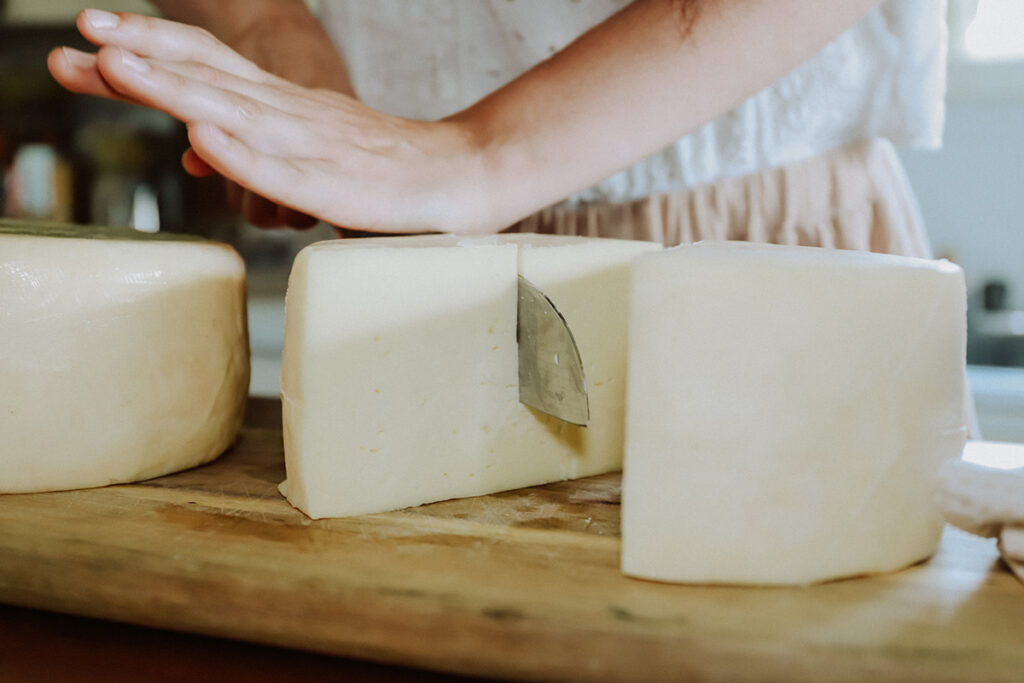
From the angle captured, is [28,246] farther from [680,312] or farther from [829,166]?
[829,166]

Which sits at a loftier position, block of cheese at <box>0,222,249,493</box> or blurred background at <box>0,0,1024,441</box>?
blurred background at <box>0,0,1024,441</box>

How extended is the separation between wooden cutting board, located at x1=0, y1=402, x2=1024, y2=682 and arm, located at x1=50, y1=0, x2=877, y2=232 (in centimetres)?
38

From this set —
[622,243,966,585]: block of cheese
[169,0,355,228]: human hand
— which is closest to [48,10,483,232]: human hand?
[169,0,355,228]: human hand

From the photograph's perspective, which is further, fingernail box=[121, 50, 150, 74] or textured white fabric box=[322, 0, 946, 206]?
textured white fabric box=[322, 0, 946, 206]

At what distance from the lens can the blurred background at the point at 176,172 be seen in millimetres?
2607

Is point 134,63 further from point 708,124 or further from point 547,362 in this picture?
point 708,124

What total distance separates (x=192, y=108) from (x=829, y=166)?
0.89 meters

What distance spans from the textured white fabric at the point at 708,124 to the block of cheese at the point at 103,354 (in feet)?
1.81

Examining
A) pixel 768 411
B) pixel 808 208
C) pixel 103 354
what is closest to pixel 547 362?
pixel 768 411

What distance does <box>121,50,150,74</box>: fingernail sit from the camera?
2.74 feet

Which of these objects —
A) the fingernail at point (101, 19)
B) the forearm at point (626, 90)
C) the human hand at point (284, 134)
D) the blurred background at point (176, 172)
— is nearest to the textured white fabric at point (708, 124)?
the forearm at point (626, 90)

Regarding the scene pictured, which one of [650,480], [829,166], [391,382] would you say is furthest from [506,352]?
[829,166]

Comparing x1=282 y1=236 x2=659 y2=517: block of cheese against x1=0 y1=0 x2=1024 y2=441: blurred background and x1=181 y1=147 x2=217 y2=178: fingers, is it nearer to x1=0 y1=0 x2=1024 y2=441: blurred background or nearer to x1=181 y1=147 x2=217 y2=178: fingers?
x1=181 y1=147 x2=217 y2=178: fingers

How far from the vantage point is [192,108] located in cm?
86
